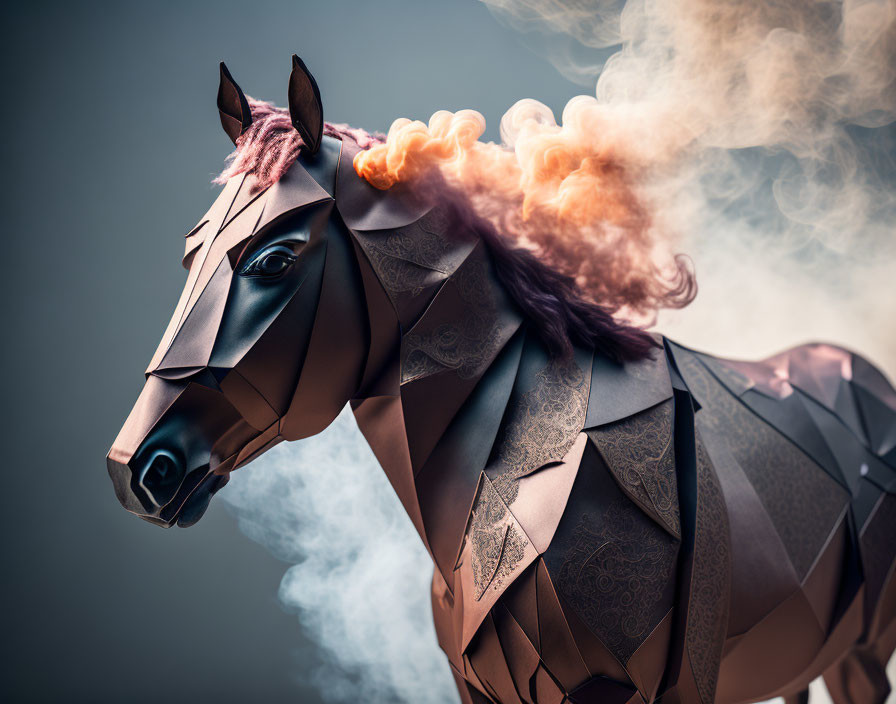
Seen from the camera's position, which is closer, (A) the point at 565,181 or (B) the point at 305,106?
(B) the point at 305,106

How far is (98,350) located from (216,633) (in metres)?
1.07

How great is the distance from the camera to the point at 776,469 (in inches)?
51.3

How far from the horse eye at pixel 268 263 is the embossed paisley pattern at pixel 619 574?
1.77 ft

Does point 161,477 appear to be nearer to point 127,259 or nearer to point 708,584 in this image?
point 708,584

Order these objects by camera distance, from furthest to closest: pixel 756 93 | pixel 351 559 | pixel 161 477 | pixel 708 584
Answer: pixel 351 559, pixel 756 93, pixel 708 584, pixel 161 477

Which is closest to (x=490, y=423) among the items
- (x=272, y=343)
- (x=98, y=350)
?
(x=272, y=343)

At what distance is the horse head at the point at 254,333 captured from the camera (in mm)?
974

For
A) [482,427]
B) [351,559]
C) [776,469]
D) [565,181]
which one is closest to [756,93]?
[565,181]

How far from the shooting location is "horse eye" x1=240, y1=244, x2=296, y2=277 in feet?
3.33

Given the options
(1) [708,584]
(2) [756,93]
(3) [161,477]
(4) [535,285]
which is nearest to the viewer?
(3) [161,477]

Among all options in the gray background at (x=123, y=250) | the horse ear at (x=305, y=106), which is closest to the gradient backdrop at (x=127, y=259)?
the gray background at (x=123, y=250)

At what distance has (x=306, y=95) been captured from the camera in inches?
40.2

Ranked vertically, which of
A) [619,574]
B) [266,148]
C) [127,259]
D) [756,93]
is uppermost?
[127,259]

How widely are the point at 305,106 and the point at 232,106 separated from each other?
0.16 meters
